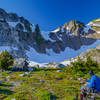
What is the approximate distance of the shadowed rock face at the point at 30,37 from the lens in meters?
102

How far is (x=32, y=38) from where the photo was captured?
133 metres

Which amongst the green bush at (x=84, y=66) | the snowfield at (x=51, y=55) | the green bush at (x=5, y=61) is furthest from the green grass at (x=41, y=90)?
the snowfield at (x=51, y=55)

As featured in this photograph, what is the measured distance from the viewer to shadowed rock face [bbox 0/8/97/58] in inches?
4023

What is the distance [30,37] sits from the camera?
131m

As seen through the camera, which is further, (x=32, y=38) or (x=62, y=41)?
(x=62, y=41)

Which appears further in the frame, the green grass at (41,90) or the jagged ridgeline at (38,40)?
the jagged ridgeline at (38,40)

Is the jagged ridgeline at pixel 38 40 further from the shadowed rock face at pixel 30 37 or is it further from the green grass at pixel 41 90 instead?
the green grass at pixel 41 90

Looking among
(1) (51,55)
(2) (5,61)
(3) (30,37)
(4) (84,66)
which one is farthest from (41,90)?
(3) (30,37)

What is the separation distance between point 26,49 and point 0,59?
3170 inches

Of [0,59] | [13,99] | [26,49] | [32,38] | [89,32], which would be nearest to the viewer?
[13,99]

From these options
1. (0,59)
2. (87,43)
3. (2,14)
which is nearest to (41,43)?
(2,14)

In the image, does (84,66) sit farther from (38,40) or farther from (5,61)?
(38,40)

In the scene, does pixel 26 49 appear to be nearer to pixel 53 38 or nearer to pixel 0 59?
pixel 53 38

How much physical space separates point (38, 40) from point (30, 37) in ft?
43.1
